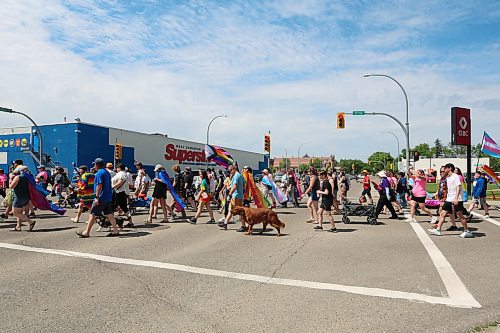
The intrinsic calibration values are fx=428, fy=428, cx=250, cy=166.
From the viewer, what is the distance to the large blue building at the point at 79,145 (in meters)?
40.5

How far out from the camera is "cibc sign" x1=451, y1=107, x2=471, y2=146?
30281 millimetres

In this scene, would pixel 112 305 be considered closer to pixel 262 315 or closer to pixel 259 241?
pixel 262 315

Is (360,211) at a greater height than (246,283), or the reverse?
(360,211)

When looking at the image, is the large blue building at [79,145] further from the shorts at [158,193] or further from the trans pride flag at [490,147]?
the trans pride flag at [490,147]

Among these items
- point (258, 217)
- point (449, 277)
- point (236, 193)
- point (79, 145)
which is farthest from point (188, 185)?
point (79, 145)

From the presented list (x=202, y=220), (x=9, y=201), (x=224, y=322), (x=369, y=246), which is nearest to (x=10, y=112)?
(x=9, y=201)

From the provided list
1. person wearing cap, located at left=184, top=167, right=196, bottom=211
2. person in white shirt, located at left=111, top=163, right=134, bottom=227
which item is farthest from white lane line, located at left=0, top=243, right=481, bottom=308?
person wearing cap, located at left=184, top=167, right=196, bottom=211

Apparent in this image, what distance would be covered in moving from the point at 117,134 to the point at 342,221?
3561 cm

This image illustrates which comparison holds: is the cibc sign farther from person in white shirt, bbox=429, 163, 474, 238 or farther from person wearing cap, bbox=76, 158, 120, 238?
person wearing cap, bbox=76, 158, 120, 238

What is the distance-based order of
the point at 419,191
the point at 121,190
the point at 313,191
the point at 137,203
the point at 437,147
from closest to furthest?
the point at 121,190 < the point at 313,191 < the point at 419,191 < the point at 137,203 < the point at 437,147

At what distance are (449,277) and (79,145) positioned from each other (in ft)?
128

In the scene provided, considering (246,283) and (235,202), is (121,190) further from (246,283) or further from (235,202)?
(246,283)

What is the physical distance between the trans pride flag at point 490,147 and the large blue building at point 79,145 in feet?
102

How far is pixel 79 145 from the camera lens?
4028cm
